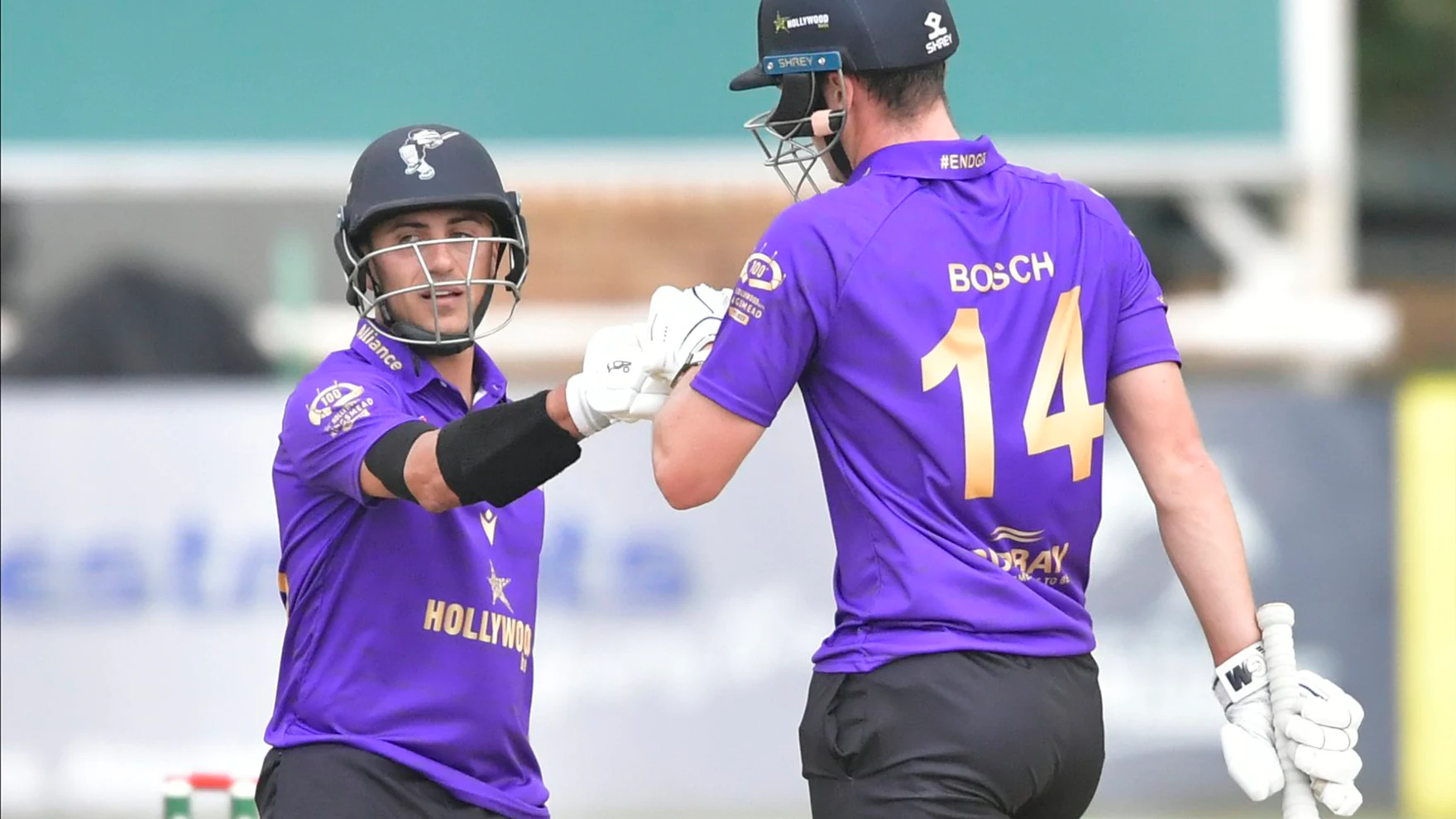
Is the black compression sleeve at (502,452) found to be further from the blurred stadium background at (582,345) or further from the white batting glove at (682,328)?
the blurred stadium background at (582,345)

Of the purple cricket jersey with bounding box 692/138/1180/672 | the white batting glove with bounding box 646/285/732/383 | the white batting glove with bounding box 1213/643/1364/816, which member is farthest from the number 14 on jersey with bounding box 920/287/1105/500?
the white batting glove with bounding box 1213/643/1364/816

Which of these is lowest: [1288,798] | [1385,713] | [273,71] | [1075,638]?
[1385,713]

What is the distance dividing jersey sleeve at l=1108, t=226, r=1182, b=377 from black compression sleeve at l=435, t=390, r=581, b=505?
3.04 ft

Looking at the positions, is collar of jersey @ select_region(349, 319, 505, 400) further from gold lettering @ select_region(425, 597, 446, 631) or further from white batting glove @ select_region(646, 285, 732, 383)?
white batting glove @ select_region(646, 285, 732, 383)

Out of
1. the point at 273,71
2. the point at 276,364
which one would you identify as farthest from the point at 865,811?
the point at 273,71

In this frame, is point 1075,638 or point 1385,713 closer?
point 1075,638

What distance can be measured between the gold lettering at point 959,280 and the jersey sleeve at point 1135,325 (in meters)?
0.34

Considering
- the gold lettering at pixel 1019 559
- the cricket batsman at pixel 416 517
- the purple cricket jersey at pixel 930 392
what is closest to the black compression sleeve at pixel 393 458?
the cricket batsman at pixel 416 517

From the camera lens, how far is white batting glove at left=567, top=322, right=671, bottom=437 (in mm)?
3467

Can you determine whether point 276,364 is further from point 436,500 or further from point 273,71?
point 436,500

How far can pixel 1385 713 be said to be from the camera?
9148 mm

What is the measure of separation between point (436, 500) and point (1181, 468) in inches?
49.3

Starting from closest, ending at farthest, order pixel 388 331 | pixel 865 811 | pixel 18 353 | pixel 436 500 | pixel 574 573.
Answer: pixel 865 811 < pixel 436 500 < pixel 388 331 < pixel 574 573 < pixel 18 353

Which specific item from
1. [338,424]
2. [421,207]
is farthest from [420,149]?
[338,424]
